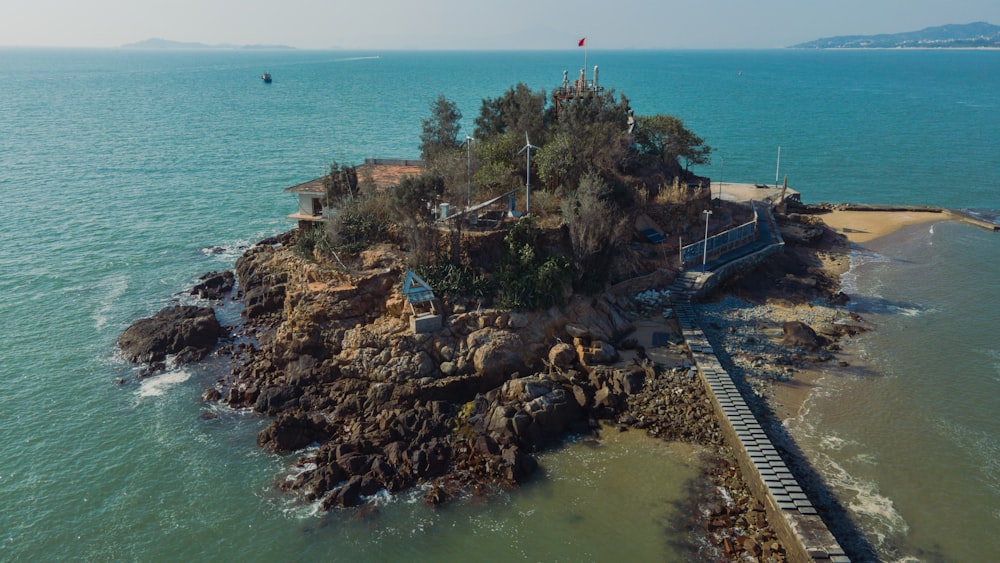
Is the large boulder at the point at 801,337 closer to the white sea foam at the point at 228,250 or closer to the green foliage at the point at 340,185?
the green foliage at the point at 340,185

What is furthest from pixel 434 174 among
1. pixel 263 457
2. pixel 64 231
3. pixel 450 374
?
pixel 64 231

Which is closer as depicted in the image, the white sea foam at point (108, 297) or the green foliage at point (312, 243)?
the green foliage at point (312, 243)

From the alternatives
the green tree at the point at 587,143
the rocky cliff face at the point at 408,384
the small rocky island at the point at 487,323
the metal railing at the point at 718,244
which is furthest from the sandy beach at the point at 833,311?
the green tree at the point at 587,143

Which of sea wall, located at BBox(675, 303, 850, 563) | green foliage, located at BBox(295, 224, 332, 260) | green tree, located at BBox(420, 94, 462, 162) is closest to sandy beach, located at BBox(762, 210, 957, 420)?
sea wall, located at BBox(675, 303, 850, 563)

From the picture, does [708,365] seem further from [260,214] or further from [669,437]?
[260,214]

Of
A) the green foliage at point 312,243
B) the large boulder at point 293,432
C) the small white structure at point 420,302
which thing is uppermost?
the green foliage at point 312,243
